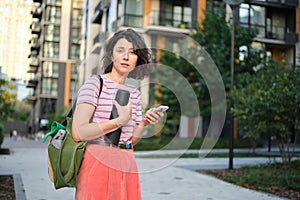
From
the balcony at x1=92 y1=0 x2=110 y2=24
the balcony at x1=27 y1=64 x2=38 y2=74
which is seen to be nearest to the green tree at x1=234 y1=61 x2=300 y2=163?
the balcony at x1=92 y1=0 x2=110 y2=24

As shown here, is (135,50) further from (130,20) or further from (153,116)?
(130,20)

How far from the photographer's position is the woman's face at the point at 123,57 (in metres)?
1.87

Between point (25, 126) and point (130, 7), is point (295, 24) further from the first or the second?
point (25, 126)

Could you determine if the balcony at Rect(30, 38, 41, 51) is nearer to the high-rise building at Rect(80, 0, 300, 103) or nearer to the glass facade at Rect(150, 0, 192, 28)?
the high-rise building at Rect(80, 0, 300, 103)

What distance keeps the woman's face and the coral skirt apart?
0.37m

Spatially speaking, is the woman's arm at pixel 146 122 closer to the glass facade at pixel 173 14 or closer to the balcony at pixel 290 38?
the glass facade at pixel 173 14

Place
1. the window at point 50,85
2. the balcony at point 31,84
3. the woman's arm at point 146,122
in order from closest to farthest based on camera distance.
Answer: the woman's arm at point 146,122, the window at point 50,85, the balcony at point 31,84

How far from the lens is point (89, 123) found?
1716 mm

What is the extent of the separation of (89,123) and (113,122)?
0.35 feet

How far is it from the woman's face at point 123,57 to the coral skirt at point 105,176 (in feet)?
1.22

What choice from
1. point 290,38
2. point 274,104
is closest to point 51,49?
point 290,38

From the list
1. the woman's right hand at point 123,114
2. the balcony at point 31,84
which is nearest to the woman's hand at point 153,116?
the woman's right hand at point 123,114

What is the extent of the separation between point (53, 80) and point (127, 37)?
1966 inches

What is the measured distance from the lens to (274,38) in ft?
92.7
